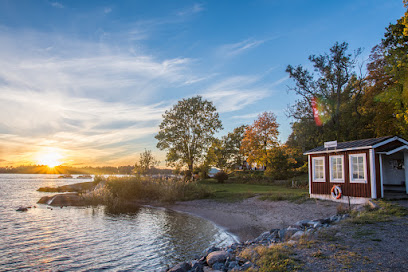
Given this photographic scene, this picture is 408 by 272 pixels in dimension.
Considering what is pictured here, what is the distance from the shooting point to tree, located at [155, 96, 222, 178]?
Answer: 140ft

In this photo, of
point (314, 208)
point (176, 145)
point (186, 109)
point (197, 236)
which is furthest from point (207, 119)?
point (197, 236)

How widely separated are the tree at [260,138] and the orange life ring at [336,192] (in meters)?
20.6

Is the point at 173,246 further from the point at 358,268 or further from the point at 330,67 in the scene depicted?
the point at 330,67

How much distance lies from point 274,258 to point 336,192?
39.7ft

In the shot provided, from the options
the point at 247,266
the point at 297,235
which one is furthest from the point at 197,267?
the point at 297,235

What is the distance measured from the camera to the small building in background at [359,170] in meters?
15.0

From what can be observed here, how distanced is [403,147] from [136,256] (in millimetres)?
15155

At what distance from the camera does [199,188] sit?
2506cm

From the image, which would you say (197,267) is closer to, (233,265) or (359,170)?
(233,265)

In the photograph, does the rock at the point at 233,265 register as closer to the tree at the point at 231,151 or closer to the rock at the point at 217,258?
the rock at the point at 217,258

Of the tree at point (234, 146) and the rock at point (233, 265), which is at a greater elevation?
the tree at point (234, 146)

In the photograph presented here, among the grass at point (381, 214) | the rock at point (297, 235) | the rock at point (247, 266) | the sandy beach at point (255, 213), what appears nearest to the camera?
the rock at point (247, 266)

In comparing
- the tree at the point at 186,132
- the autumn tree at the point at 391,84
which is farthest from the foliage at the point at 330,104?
the tree at the point at 186,132

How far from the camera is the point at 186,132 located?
43312 mm
